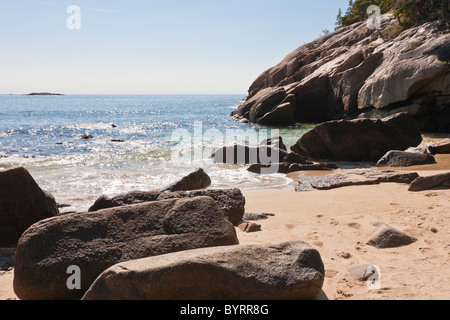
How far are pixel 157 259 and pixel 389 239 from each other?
9.45ft

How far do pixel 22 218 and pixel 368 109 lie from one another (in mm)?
20633

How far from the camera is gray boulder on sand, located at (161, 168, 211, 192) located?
8.77 meters

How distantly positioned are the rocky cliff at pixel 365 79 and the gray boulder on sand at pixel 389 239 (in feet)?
53.8

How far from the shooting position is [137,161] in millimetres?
14852

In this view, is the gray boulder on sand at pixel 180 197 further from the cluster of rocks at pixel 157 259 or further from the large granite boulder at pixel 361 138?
the large granite boulder at pixel 361 138

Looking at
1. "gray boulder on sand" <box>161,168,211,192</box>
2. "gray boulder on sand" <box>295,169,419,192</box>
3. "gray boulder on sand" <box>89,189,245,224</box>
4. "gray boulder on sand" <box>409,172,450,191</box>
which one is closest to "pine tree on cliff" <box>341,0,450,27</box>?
"gray boulder on sand" <box>295,169,419,192</box>

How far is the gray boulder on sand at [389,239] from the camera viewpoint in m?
4.35

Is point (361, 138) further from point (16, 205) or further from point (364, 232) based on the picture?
point (16, 205)

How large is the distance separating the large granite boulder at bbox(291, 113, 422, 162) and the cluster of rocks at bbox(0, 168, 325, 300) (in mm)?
9598

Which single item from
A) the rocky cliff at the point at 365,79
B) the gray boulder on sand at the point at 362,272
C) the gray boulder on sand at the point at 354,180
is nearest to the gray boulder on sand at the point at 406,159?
the gray boulder on sand at the point at 354,180

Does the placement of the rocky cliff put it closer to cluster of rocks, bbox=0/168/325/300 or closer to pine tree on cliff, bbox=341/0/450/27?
pine tree on cliff, bbox=341/0/450/27

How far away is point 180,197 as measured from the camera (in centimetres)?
595

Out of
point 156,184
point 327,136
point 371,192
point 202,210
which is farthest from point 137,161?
point 202,210
